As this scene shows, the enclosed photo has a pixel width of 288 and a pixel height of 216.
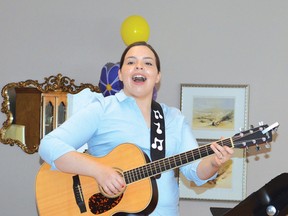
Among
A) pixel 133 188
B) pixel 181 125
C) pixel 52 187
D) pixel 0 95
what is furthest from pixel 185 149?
pixel 0 95

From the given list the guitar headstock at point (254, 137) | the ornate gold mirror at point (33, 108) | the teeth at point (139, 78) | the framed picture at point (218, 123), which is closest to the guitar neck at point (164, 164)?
the guitar headstock at point (254, 137)

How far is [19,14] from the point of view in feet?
13.3

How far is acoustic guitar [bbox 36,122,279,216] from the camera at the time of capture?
1.94 meters

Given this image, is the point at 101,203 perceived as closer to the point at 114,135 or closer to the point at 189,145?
the point at 114,135

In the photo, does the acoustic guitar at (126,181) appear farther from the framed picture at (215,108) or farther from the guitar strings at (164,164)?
the framed picture at (215,108)

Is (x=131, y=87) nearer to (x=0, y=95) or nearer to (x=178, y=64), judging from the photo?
(x=178, y=64)

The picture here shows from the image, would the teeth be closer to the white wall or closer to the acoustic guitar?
the acoustic guitar

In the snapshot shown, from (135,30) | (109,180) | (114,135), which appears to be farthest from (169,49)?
(109,180)

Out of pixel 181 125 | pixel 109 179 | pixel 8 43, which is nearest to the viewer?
pixel 109 179

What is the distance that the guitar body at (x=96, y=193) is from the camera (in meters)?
1.97

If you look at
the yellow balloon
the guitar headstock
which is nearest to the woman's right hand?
the guitar headstock

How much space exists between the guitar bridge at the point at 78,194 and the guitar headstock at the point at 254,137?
2.16ft

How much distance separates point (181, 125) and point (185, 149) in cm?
10

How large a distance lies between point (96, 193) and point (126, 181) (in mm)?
147
